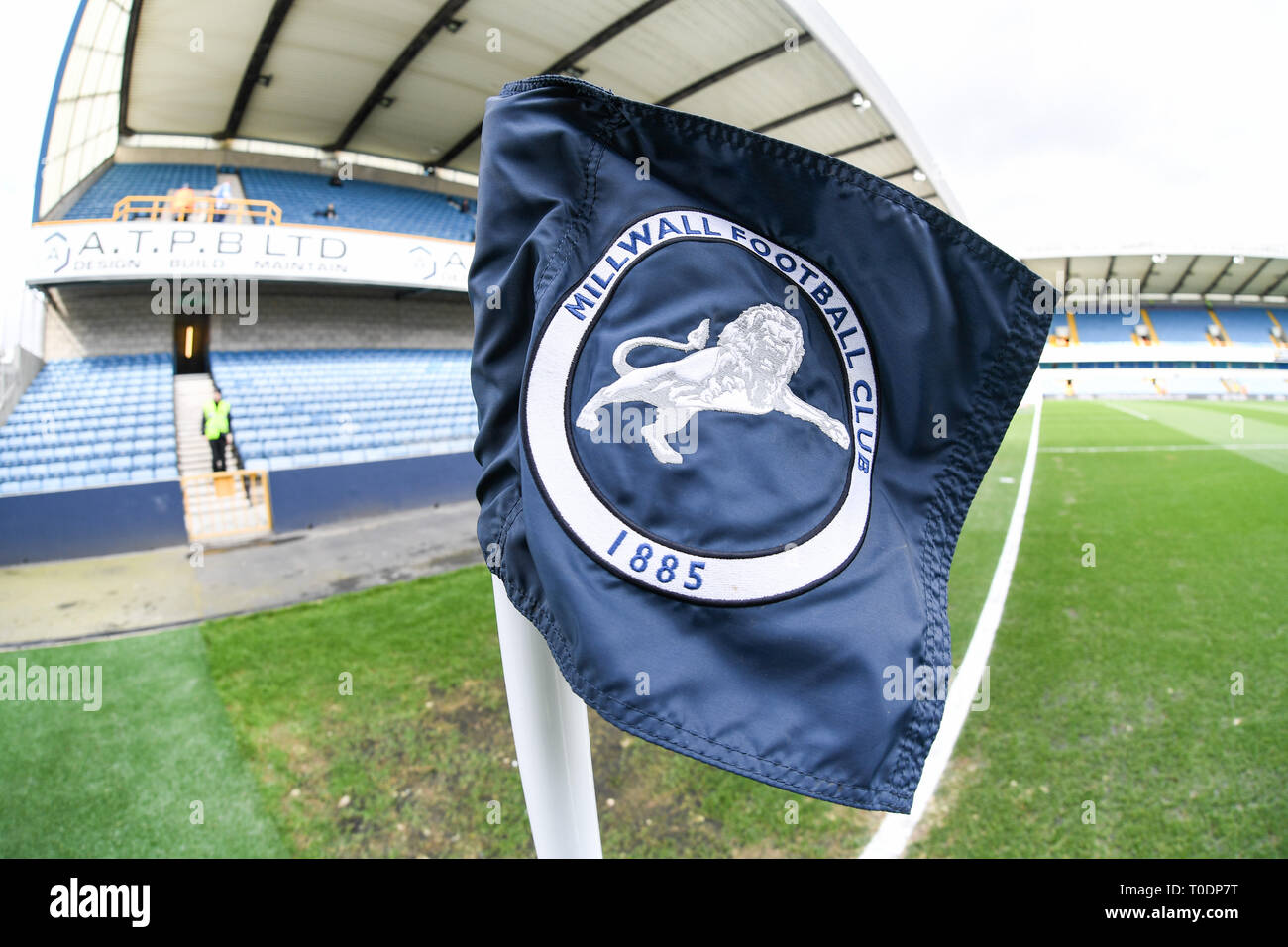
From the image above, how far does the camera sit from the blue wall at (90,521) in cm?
694

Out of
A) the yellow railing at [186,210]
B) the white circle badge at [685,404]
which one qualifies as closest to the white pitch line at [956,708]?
the white circle badge at [685,404]

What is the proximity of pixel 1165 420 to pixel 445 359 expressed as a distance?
1965 cm

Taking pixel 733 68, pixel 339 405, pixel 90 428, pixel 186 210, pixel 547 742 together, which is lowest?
pixel 90 428

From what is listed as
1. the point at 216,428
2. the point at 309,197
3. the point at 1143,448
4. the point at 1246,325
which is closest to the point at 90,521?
the point at 216,428

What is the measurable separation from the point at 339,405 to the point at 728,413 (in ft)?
39.0

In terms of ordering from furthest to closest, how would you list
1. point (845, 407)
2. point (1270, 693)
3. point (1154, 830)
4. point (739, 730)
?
point (1270, 693), point (1154, 830), point (845, 407), point (739, 730)

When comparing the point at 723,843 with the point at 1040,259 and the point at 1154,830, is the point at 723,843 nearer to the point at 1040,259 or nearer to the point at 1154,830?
the point at 1154,830

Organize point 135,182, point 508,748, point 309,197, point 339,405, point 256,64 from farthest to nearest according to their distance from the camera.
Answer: point 309,197 < point 135,182 < point 339,405 < point 256,64 < point 508,748

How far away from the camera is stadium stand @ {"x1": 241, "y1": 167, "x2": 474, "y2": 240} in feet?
47.8

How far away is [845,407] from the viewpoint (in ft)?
3.01

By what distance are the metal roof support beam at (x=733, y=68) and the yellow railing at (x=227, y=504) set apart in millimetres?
7185

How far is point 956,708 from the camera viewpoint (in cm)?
311

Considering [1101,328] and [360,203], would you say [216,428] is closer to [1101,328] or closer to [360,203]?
[360,203]
